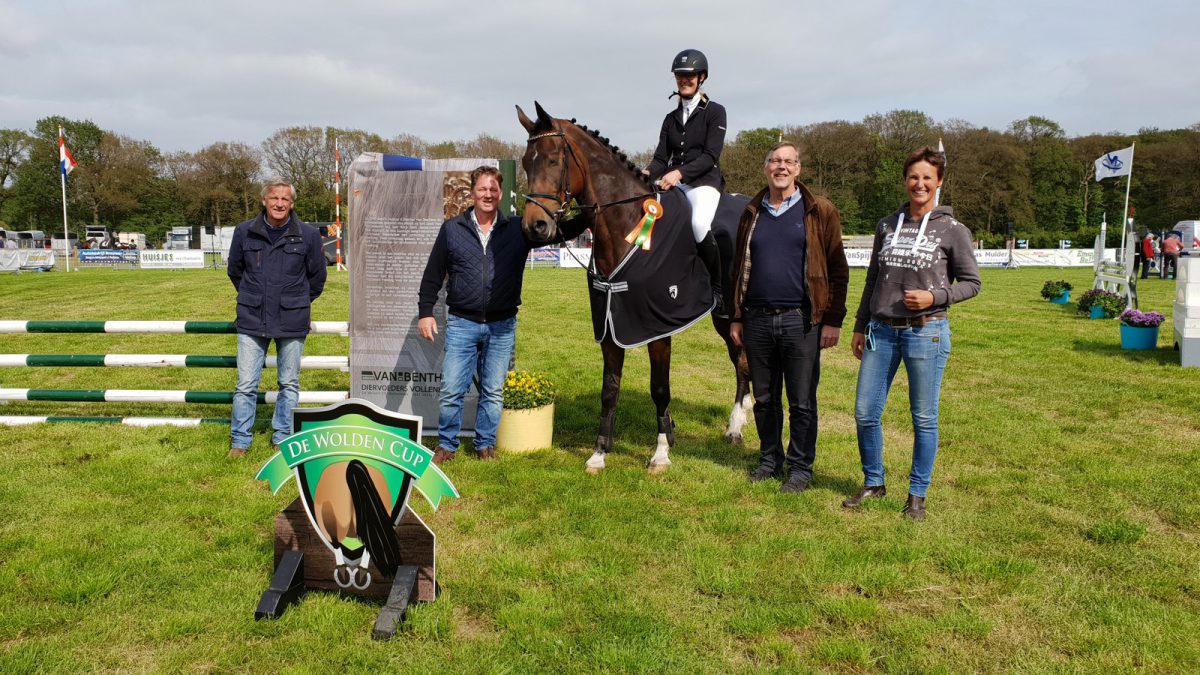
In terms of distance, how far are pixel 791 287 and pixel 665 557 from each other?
2055mm

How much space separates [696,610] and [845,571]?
0.94m

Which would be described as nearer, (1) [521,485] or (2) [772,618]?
(2) [772,618]

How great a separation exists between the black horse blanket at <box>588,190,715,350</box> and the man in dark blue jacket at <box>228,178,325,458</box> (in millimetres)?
2437

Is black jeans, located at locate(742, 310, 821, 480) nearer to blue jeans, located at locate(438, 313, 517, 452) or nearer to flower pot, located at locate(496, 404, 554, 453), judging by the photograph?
flower pot, located at locate(496, 404, 554, 453)

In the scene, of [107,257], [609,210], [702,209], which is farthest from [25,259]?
[702,209]

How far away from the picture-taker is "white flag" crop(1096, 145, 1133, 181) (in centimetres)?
1692

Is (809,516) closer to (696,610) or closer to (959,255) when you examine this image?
(696,610)

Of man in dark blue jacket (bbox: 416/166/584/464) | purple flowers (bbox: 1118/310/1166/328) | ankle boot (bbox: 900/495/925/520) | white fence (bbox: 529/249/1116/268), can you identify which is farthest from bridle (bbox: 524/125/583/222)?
white fence (bbox: 529/249/1116/268)

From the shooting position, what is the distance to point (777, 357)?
5363mm

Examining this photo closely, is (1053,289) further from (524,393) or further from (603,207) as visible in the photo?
(524,393)

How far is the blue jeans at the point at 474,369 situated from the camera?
600 centimetres

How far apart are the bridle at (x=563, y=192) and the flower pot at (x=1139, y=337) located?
9746 mm

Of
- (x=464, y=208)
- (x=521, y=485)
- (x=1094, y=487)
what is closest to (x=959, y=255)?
(x=1094, y=487)

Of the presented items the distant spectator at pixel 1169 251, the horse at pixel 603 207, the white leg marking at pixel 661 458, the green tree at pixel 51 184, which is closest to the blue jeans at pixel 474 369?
the horse at pixel 603 207
